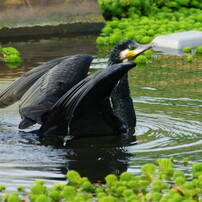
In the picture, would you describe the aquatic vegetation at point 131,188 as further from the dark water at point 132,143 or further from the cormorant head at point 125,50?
the cormorant head at point 125,50

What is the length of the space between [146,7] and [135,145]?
9460mm

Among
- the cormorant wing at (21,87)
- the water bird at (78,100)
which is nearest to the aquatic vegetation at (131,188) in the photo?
the water bird at (78,100)

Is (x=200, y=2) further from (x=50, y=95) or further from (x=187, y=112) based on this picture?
(x=50, y=95)

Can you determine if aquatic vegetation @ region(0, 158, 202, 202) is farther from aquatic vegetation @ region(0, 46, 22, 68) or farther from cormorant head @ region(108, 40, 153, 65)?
aquatic vegetation @ region(0, 46, 22, 68)

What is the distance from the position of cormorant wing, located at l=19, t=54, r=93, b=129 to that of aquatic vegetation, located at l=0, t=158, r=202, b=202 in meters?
1.55

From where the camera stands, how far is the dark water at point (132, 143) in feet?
24.6

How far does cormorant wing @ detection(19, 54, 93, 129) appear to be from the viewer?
8.45m

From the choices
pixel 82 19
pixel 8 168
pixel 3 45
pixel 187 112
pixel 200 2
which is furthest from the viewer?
pixel 200 2

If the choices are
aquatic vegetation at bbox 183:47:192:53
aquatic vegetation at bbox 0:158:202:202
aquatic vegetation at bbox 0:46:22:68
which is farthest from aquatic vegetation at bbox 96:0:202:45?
aquatic vegetation at bbox 0:158:202:202

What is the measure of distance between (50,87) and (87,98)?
20.4 inches

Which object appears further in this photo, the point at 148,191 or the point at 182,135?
the point at 182,135

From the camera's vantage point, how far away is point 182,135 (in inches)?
341

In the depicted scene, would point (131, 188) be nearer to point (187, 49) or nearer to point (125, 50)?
point (125, 50)

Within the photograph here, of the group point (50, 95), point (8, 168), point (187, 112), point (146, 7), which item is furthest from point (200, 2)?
point (8, 168)
